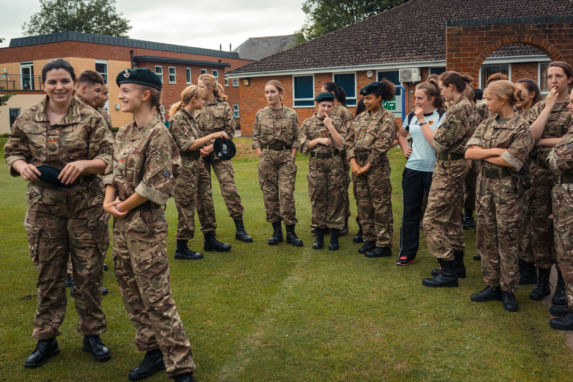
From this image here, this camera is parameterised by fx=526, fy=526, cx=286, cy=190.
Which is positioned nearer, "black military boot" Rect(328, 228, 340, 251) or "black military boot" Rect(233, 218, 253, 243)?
"black military boot" Rect(328, 228, 340, 251)

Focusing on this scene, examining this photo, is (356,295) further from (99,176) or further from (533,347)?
(99,176)

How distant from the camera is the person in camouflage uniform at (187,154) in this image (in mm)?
6863

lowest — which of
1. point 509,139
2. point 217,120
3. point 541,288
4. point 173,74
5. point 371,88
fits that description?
point 541,288

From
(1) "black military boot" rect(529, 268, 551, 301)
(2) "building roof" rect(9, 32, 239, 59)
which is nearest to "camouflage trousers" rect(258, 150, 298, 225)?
(1) "black military boot" rect(529, 268, 551, 301)

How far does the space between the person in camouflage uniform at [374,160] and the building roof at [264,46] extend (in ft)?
216

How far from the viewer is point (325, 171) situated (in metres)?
7.48

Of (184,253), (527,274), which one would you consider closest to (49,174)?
(184,253)

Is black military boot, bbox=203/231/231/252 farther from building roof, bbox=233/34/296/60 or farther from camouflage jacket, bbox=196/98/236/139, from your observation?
building roof, bbox=233/34/296/60

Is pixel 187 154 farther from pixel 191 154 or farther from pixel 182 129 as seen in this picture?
pixel 182 129

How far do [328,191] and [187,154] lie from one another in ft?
6.70

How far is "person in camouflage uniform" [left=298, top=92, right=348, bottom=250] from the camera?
741 cm

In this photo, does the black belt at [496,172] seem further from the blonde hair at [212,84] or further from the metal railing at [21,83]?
the metal railing at [21,83]

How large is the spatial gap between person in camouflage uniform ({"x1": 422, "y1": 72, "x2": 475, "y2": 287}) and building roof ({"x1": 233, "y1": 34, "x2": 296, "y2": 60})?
6707 centimetres

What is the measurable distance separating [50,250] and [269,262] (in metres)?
3.27
